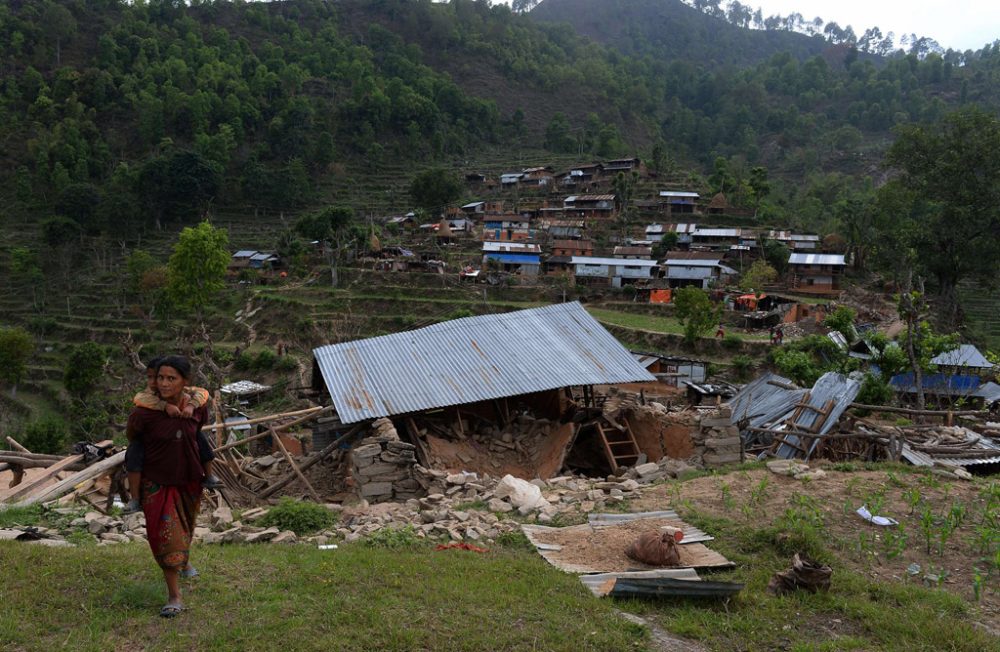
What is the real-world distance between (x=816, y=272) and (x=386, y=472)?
4070 cm

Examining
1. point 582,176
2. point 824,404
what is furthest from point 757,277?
point 824,404

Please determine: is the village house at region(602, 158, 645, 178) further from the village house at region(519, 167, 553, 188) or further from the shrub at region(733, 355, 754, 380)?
the shrub at region(733, 355, 754, 380)

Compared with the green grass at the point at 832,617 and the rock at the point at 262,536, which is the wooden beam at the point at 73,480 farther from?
the green grass at the point at 832,617

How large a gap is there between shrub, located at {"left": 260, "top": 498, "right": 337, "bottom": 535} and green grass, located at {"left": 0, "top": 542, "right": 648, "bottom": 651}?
143 cm

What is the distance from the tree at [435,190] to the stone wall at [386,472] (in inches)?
1916

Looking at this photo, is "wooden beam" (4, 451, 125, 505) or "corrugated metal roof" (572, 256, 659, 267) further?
"corrugated metal roof" (572, 256, 659, 267)

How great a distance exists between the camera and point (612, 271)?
4300 centimetres

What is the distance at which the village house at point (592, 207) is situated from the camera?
54562 millimetres

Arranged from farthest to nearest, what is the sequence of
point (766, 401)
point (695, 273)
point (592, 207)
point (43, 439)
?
point (592, 207) → point (695, 273) → point (43, 439) → point (766, 401)

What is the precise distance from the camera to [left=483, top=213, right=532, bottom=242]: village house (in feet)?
162

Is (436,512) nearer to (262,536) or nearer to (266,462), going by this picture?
(262,536)

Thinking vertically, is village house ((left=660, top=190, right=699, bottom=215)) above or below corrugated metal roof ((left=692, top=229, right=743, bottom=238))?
above

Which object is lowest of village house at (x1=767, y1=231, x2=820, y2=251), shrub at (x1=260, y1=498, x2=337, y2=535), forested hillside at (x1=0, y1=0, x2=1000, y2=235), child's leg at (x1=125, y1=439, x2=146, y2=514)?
shrub at (x1=260, y1=498, x2=337, y2=535)

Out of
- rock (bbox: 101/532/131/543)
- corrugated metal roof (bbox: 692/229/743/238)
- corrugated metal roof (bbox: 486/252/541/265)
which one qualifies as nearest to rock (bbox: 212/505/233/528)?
rock (bbox: 101/532/131/543)
